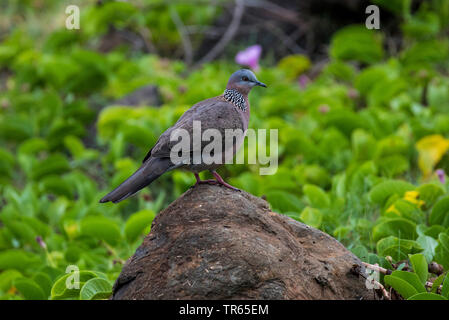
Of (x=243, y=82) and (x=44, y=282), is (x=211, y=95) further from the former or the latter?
(x=44, y=282)

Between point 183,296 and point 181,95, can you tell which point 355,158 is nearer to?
point 181,95

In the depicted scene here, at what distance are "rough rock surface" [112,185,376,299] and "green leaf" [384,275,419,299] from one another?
0.40 ft

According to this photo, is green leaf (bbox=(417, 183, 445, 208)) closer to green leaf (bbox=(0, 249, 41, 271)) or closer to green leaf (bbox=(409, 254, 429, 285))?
green leaf (bbox=(409, 254, 429, 285))

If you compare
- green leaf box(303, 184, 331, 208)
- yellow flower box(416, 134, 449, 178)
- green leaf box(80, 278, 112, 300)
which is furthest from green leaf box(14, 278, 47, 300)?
yellow flower box(416, 134, 449, 178)

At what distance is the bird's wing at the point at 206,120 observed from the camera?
140 inches

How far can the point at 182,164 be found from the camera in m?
3.61

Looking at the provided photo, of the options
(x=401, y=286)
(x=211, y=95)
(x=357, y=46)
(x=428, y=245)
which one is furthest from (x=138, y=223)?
(x=357, y=46)

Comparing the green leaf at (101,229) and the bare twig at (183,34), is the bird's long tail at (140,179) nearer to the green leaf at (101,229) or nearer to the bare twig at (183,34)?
the green leaf at (101,229)

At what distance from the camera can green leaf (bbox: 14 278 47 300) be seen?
4320mm

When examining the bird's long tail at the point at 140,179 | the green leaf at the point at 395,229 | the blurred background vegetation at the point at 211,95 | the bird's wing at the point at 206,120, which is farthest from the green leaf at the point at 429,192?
the bird's long tail at the point at 140,179

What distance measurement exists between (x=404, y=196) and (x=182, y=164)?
212cm

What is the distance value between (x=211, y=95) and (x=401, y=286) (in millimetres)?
4381

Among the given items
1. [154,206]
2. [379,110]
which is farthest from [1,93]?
[379,110]

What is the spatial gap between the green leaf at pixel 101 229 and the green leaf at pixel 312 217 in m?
1.47
